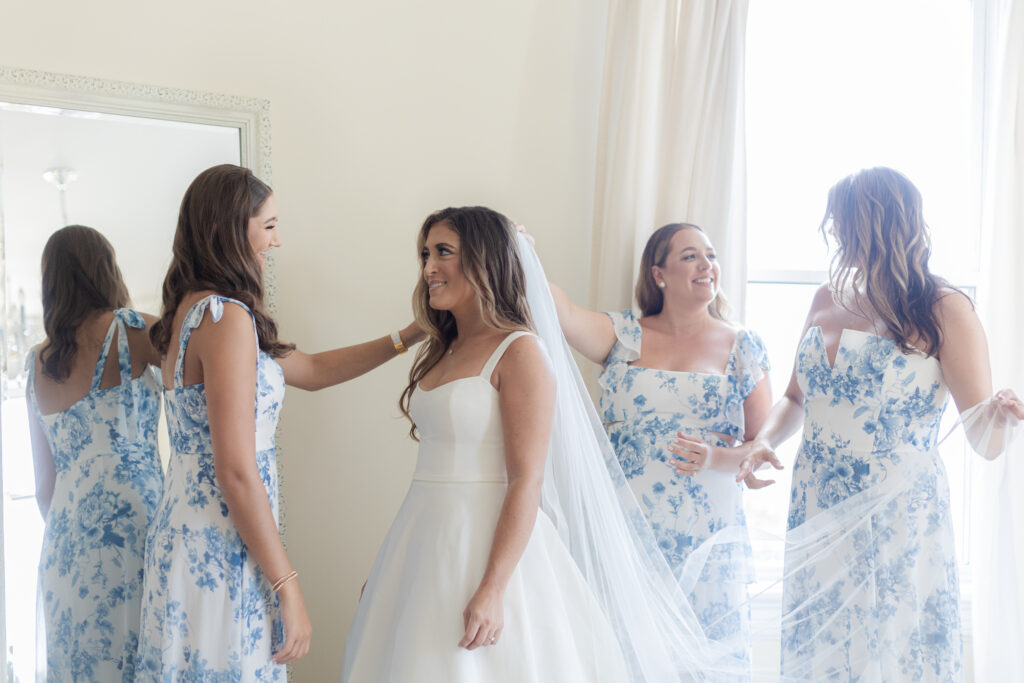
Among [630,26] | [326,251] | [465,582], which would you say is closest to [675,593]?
[465,582]

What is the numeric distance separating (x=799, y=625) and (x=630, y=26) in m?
1.89

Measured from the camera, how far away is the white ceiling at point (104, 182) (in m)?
1.94

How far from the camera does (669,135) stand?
2.71 metres

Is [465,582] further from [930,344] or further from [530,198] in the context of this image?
[530,198]

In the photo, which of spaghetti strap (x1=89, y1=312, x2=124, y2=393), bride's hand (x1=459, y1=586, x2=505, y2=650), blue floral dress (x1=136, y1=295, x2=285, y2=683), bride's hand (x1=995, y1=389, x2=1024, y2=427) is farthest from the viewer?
spaghetti strap (x1=89, y1=312, x2=124, y2=393)

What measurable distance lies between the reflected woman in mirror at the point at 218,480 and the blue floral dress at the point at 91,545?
27cm

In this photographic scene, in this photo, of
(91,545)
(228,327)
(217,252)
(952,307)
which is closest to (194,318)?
(228,327)

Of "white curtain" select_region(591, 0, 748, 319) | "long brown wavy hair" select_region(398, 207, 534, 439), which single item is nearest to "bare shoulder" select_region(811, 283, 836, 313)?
"white curtain" select_region(591, 0, 748, 319)

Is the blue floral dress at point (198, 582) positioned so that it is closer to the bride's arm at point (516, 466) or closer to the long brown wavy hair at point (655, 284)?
the bride's arm at point (516, 466)

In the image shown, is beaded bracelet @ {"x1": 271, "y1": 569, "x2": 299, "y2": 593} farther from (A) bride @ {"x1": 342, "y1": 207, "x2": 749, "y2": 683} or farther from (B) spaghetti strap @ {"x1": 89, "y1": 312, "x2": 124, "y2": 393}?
(B) spaghetti strap @ {"x1": 89, "y1": 312, "x2": 124, "y2": 393}

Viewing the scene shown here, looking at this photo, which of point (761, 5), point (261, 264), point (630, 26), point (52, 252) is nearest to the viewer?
point (261, 264)

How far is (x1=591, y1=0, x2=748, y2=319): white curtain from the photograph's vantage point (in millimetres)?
2646

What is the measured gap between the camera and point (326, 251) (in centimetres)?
247

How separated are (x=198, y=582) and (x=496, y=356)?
0.76m
